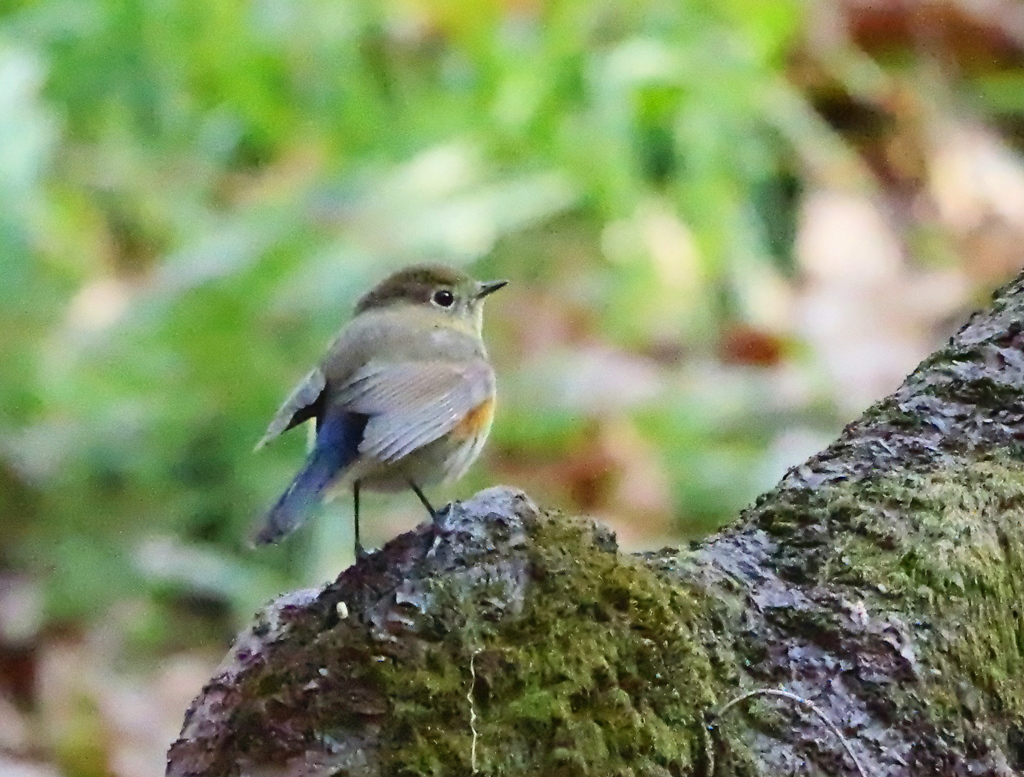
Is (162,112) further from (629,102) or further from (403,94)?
(629,102)

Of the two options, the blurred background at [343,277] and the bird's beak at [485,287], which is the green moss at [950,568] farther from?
the blurred background at [343,277]

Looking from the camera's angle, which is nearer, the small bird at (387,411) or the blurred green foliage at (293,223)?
the small bird at (387,411)

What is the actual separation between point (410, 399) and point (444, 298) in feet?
1.67

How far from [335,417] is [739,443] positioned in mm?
2626

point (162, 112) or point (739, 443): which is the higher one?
point (162, 112)

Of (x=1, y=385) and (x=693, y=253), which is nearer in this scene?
(x=1, y=385)

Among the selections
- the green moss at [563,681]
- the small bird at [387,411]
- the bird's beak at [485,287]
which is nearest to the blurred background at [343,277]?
the bird's beak at [485,287]

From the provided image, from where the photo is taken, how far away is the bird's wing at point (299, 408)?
1817 mm

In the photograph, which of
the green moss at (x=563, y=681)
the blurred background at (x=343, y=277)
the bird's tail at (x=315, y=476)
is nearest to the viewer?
the green moss at (x=563, y=681)

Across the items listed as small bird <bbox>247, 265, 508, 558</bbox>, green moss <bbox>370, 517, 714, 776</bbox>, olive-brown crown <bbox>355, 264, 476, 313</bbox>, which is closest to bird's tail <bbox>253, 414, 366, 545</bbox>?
small bird <bbox>247, 265, 508, 558</bbox>

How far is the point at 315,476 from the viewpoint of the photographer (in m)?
1.64

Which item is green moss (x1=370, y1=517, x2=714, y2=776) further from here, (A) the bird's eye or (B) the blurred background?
(B) the blurred background

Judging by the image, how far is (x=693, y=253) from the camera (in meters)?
4.57

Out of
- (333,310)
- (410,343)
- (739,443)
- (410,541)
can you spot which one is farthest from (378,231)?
(410,541)
